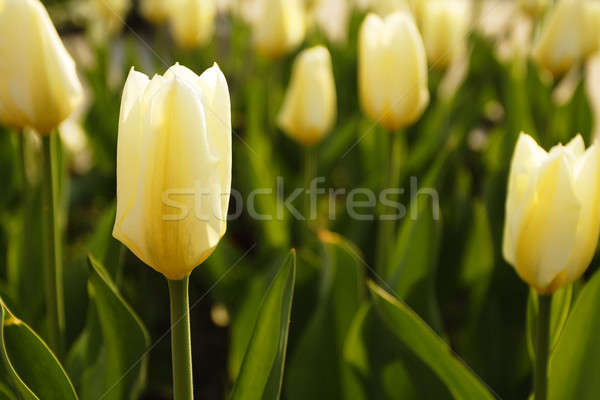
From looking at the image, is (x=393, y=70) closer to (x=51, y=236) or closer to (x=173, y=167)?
(x=51, y=236)

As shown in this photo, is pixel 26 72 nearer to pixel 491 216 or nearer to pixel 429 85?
pixel 491 216

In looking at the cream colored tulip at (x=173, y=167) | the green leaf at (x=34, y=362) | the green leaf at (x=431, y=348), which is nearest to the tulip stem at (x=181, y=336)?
the cream colored tulip at (x=173, y=167)

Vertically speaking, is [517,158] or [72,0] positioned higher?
[72,0]

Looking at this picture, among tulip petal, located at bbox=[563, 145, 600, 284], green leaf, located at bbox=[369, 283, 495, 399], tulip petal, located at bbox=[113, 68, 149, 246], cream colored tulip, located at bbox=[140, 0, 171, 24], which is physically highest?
cream colored tulip, located at bbox=[140, 0, 171, 24]

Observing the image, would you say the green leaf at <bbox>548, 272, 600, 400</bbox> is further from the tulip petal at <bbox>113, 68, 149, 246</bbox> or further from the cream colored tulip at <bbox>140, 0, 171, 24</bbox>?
the cream colored tulip at <bbox>140, 0, 171, 24</bbox>

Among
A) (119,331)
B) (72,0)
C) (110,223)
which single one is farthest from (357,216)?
(72,0)

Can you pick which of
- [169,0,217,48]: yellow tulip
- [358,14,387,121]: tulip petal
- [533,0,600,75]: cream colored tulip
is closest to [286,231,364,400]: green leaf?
[358,14,387,121]: tulip petal
